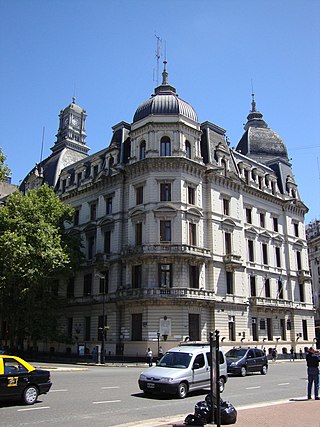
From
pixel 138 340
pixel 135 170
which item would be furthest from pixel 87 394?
pixel 135 170

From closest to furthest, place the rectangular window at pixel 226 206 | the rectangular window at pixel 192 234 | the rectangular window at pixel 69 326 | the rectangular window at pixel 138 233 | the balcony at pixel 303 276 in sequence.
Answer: the rectangular window at pixel 192 234, the rectangular window at pixel 138 233, the rectangular window at pixel 226 206, the rectangular window at pixel 69 326, the balcony at pixel 303 276

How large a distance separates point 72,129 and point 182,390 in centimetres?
5968

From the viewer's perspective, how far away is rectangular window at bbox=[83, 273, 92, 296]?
48037 millimetres

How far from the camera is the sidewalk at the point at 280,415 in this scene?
10.6 m

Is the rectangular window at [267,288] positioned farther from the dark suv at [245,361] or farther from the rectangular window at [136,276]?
the dark suv at [245,361]

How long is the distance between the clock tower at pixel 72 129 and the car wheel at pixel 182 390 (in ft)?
173

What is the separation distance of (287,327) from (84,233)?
26433 mm

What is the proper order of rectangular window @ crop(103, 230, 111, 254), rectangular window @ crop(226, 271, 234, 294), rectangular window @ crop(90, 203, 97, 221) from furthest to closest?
rectangular window @ crop(90, 203, 97, 221), rectangular window @ crop(103, 230, 111, 254), rectangular window @ crop(226, 271, 234, 294)

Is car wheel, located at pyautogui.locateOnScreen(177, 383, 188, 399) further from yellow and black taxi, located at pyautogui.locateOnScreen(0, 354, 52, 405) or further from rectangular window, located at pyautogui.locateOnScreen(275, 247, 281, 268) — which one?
rectangular window, located at pyautogui.locateOnScreen(275, 247, 281, 268)

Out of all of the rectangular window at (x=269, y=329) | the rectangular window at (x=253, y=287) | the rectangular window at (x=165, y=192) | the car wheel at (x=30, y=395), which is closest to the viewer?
the car wheel at (x=30, y=395)

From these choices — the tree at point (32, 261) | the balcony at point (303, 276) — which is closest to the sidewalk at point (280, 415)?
the tree at point (32, 261)

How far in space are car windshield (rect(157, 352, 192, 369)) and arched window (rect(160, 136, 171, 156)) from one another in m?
28.2

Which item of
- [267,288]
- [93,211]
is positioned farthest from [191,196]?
[267,288]

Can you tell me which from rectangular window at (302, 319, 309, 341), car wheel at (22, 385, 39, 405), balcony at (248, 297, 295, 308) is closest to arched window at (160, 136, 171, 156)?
balcony at (248, 297, 295, 308)
